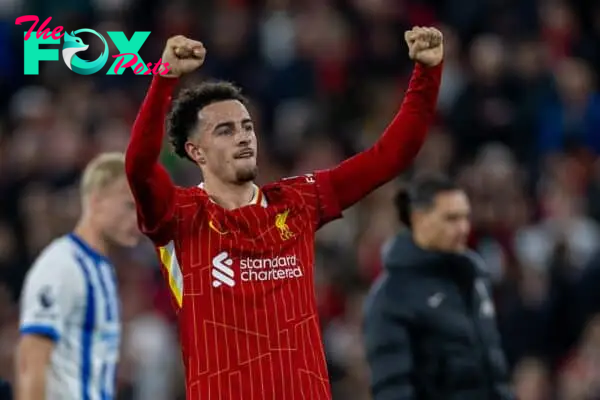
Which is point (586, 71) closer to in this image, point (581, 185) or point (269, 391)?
point (581, 185)

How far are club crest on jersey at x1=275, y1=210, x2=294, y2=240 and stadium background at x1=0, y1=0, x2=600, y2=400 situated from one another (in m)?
4.21

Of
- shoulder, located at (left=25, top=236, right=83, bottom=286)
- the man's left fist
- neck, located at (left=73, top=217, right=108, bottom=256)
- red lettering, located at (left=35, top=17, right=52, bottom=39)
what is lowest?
shoulder, located at (left=25, top=236, right=83, bottom=286)

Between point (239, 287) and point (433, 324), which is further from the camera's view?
point (433, 324)

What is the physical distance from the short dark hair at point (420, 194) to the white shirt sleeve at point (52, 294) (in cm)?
166

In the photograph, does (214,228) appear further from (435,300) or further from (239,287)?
(435,300)

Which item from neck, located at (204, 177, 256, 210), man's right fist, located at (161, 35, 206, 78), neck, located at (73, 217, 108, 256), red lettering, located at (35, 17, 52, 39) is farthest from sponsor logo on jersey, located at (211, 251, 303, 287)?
red lettering, located at (35, 17, 52, 39)

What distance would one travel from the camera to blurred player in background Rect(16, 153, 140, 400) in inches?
279

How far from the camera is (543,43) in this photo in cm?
1327

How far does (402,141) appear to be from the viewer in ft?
19.7

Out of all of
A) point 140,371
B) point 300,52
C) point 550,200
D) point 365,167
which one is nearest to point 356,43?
point 300,52

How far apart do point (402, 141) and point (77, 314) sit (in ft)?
6.68

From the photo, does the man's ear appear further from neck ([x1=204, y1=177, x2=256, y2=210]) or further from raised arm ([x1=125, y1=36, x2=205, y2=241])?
raised arm ([x1=125, y1=36, x2=205, y2=241])

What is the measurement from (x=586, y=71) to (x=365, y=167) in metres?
7.51

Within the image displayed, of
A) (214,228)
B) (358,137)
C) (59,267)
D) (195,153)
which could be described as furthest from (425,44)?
(358,137)
